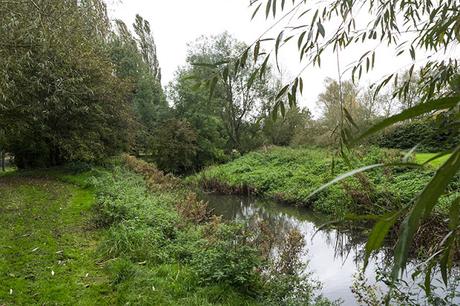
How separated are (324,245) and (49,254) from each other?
5.75 m

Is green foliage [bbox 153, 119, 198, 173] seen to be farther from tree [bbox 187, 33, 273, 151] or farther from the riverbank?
the riverbank

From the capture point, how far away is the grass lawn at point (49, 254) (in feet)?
14.1

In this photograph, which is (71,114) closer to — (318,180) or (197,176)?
(197,176)

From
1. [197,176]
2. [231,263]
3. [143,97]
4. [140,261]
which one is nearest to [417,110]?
[231,263]

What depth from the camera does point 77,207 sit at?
28.8 ft

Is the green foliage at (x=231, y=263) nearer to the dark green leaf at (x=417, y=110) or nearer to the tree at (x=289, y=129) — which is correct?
the dark green leaf at (x=417, y=110)

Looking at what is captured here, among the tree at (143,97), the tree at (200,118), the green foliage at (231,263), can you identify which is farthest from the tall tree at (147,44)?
the green foliage at (231,263)

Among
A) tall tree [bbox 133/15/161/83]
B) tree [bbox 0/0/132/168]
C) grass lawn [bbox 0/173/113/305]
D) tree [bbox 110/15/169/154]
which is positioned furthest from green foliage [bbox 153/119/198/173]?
grass lawn [bbox 0/173/113/305]

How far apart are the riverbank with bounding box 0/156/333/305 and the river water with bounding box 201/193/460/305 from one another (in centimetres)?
55

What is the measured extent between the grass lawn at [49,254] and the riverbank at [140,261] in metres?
0.01

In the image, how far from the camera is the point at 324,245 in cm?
875

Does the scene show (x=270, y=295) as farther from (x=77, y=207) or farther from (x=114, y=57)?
(x=114, y=57)

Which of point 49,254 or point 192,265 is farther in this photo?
point 49,254

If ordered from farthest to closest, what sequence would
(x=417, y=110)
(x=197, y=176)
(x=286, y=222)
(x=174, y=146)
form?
(x=174, y=146) < (x=197, y=176) < (x=286, y=222) < (x=417, y=110)
